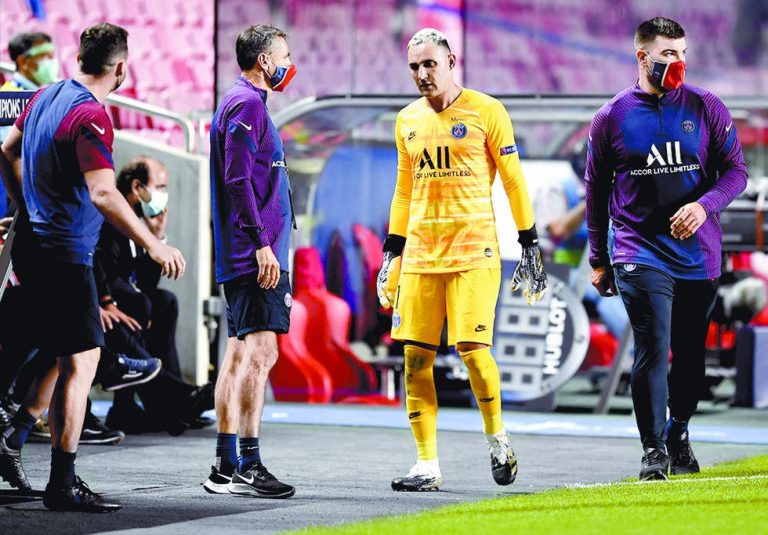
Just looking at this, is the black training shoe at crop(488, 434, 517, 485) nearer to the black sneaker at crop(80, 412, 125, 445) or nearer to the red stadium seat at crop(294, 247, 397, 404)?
the black sneaker at crop(80, 412, 125, 445)

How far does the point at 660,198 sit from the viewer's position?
673 centimetres

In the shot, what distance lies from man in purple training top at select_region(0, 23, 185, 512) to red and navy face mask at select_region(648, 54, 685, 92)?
2276 millimetres

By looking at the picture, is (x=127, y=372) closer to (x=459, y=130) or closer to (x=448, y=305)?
(x=448, y=305)

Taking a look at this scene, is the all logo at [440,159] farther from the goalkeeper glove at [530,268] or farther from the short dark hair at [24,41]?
the short dark hair at [24,41]

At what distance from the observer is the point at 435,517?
Answer: 5453 millimetres

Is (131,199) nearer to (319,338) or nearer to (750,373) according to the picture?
(319,338)

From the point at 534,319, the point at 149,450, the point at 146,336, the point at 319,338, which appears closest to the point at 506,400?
the point at 534,319

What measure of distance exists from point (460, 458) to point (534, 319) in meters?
3.70

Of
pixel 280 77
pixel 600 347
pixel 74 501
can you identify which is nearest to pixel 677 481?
pixel 280 77

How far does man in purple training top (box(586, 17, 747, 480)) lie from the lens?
6660 millimetres

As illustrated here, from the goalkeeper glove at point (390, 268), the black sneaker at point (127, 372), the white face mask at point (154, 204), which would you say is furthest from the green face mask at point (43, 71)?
the goalkeeper glove at point (390, 268)

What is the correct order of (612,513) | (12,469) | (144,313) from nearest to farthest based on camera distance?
(612,513) → (12,469) → (144,313)

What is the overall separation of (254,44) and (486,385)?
5.76 feet

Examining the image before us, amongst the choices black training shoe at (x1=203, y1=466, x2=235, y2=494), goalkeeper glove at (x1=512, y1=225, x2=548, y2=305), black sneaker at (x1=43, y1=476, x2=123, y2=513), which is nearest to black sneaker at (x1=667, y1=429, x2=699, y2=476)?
goalkeeper glove at (x1=512, y1=225, x2=548, y2=305)
